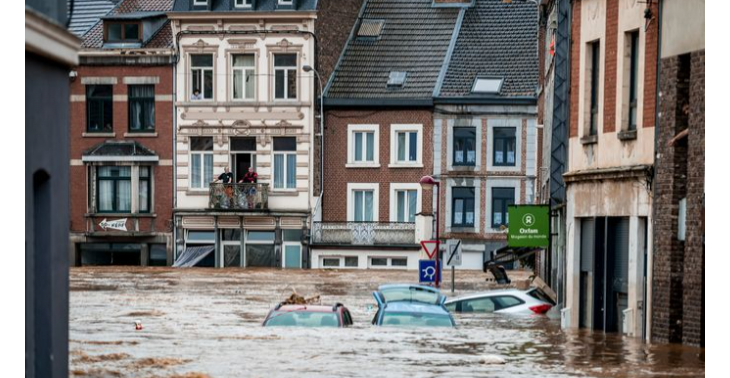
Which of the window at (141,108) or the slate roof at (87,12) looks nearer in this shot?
the window at (141,108)

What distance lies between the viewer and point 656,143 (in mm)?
28047

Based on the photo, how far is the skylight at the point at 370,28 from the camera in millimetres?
65438

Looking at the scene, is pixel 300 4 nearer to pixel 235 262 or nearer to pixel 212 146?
pixel 212 146

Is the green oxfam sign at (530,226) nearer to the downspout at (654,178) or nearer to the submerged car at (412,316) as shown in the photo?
the submerged car at (412,316)

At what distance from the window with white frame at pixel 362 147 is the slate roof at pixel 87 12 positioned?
42.2ft

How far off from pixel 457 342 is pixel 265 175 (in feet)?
110

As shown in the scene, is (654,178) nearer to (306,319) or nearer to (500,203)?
(306,319)

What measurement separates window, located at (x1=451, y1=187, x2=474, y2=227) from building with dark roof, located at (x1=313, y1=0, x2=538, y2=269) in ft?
0.14

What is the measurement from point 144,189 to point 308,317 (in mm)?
33938

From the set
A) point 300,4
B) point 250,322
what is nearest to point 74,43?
point 250,322

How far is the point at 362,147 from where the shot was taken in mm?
63438

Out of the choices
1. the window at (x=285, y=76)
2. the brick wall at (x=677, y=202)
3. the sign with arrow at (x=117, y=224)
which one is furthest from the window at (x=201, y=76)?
the brick wall at (x=677, y=202)

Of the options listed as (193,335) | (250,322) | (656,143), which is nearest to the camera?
(656,143)

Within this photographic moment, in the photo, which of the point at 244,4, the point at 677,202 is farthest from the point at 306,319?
the point at 244,4
